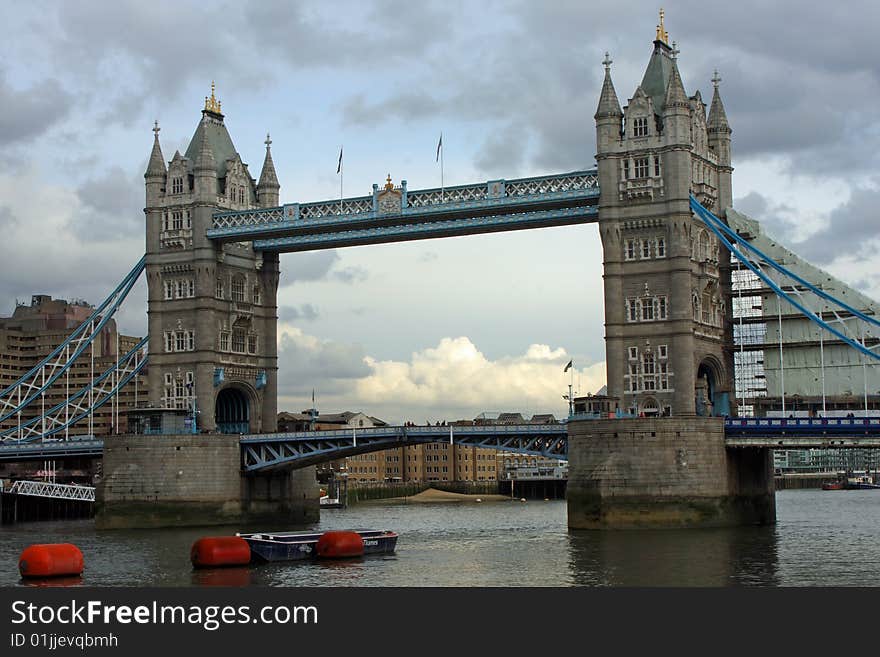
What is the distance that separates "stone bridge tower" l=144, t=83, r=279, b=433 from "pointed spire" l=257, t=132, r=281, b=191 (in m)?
0.52

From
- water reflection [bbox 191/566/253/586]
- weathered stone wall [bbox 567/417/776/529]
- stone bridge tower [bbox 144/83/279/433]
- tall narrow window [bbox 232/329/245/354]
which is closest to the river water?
water reflection [bbox 191/566/253/586]

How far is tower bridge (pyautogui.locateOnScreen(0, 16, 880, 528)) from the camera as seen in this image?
302 feet

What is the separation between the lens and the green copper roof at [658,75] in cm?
A: 10044

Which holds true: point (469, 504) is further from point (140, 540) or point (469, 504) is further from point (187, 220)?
point (140, 540)

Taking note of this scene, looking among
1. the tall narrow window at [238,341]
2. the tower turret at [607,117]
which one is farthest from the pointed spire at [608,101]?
the tall narrow window at [238,341]

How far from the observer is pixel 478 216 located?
4186 inches

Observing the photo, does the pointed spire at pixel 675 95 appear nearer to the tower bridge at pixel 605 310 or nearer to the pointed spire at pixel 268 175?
the tower bridge at pixel 605 310

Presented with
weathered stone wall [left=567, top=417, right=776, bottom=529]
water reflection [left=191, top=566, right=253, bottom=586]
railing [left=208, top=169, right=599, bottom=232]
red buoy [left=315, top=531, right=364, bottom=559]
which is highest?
railing [left=208, top=169, right=599, bottom=232]

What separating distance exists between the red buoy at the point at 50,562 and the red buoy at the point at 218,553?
21.0ft

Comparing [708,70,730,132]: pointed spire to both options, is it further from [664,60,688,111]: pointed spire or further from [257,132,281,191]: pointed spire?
[257,132,281,191]: pointed spire

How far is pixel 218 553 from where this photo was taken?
7288 centimetres

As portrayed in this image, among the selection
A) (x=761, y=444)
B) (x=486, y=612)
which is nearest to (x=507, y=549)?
(x=761, y=444)

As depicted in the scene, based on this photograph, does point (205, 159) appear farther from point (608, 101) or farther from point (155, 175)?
point (608, 101)

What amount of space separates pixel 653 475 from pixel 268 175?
162 feet
